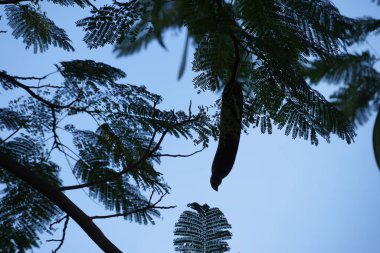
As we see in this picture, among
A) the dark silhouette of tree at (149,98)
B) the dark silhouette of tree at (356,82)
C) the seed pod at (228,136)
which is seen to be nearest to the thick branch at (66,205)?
the dark silhouette of tree at (149,98)

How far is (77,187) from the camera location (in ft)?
7.30

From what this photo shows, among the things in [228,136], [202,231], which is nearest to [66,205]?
[202,231]

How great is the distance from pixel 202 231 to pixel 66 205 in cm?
77

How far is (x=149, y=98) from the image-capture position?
2.95 m

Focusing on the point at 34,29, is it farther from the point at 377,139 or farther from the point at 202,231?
the point at 377,139

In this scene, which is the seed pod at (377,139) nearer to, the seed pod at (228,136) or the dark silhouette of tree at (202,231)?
the seed pod at (228,136)

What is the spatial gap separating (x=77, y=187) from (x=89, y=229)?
231 millimetres

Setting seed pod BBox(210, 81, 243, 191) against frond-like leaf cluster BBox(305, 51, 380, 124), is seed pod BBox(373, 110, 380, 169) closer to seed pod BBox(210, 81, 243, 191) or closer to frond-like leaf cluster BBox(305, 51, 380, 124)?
frond-like leaf cluster BBox(305, 51, 380, 124)

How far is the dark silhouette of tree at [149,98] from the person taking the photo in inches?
63.7

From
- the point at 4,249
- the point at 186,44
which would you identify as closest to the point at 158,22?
the point at 186,44

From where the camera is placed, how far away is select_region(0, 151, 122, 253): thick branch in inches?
82.6

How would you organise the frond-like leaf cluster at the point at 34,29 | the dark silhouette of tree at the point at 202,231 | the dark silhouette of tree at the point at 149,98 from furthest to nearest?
the frond-like leaf cluster at the point at 34,29, the dark silhouette of tree at the point at 202,231, the dark silhouette of tree at the point at 149,98

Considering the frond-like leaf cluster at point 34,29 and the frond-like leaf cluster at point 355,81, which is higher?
the frond-like leaf cluster at point 34,29

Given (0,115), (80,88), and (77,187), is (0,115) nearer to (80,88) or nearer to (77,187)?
(80,88)
